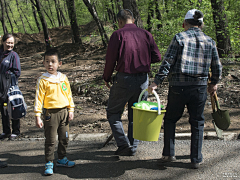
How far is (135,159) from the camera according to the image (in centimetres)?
383

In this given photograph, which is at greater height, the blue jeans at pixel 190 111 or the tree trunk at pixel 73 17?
the tree trunk at pixel 73 17

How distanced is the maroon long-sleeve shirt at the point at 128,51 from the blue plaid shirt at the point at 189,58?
0.41m

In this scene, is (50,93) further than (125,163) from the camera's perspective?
No

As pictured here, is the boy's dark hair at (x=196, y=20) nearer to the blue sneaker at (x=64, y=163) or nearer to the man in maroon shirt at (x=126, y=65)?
the man in maroon shirt at (x=126, y=65)

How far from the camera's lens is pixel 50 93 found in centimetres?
335

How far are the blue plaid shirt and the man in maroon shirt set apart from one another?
40 cm

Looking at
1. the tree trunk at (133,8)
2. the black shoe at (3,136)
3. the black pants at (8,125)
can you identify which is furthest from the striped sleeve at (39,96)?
the tree trunk at (133,8)

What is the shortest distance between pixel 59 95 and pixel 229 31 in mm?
6830

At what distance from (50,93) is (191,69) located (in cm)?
193

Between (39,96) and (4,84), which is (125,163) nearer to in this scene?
(39,96)

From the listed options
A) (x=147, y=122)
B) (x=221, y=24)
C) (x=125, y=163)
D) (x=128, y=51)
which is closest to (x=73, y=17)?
(x=221, y=24)

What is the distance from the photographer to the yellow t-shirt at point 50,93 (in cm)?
329

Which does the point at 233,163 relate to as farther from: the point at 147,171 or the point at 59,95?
the point at 59,95

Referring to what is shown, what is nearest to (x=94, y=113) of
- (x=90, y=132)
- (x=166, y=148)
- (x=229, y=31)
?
(x=90, y=132)
